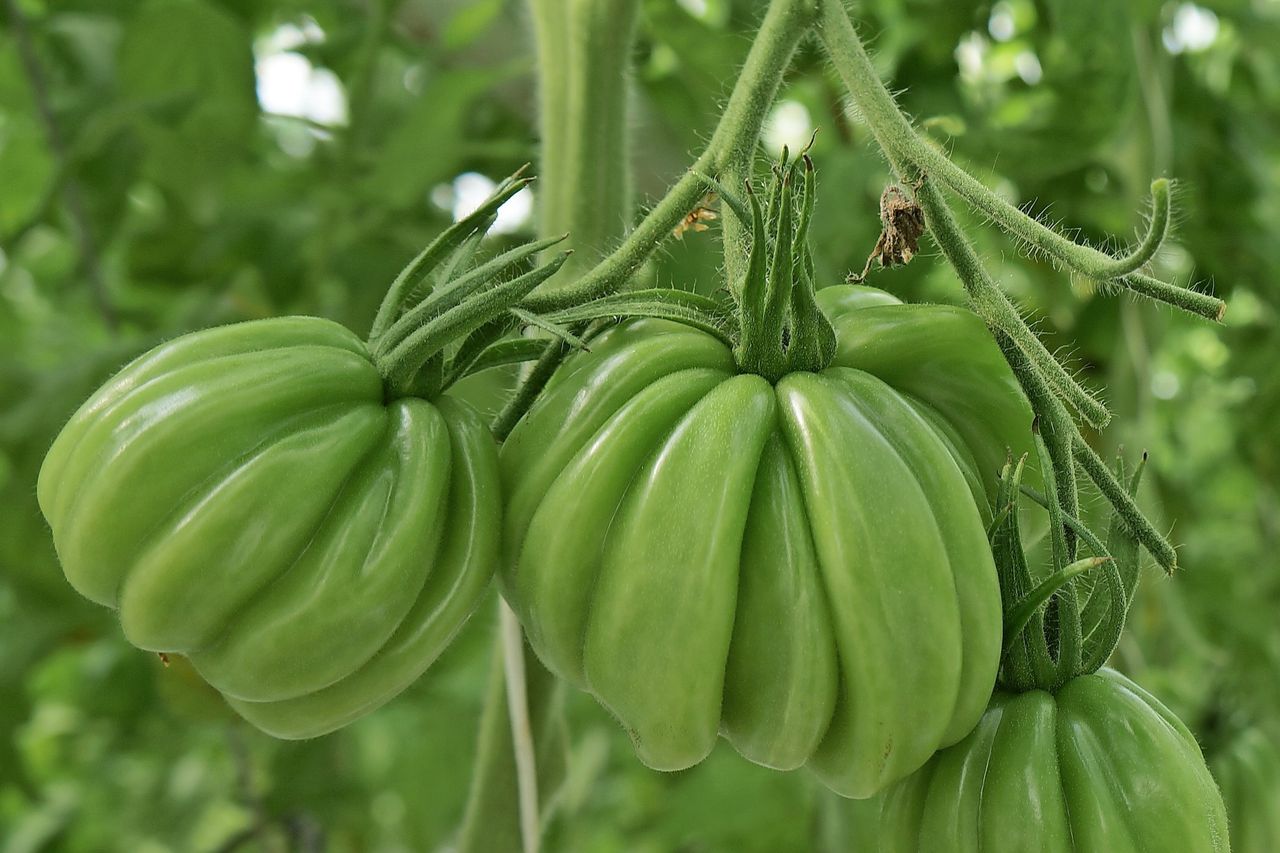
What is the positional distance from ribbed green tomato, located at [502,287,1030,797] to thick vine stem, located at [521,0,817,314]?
5 cm

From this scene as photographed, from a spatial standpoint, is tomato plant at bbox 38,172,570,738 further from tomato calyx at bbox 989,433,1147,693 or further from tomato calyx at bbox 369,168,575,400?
tomato calyx at bbox 989,433,1147,693

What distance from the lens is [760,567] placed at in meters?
0.52

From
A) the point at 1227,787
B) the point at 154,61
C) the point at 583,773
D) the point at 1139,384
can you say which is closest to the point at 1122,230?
the point at 1139,384

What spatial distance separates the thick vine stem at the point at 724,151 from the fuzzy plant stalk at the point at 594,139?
0.60 feet

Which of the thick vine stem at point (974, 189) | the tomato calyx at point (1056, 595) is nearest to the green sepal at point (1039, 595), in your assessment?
the tomato calyx at point (1056, 595)

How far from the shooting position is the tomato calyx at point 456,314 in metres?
0.56

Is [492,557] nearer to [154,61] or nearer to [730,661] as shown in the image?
[730,661]

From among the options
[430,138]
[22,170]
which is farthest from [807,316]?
[22,170]

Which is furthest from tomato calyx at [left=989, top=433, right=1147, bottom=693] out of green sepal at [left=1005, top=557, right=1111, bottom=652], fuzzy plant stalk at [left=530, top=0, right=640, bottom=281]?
fuzzy plant stalk at [left=530, top=0, right=640, bottom=281]

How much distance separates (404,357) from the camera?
0.58 m

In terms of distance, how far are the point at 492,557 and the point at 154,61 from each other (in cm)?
100

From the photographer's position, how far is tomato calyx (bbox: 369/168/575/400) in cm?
56

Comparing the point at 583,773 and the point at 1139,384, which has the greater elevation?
the point at 1139,384

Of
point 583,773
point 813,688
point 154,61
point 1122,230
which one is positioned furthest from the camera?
point 1122,230
